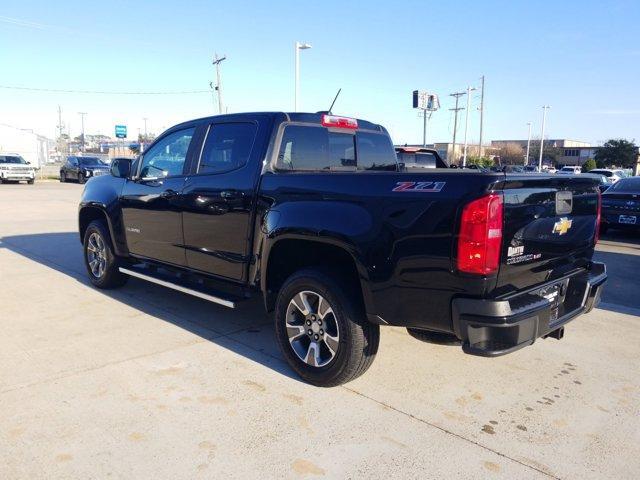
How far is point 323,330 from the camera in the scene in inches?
144

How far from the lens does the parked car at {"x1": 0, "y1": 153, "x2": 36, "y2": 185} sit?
28188 millimetres

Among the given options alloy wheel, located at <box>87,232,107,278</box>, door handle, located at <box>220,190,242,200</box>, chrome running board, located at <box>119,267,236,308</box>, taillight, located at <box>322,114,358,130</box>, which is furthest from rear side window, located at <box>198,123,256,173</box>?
alloy wheel, located at <box>87,232,107,278</box>

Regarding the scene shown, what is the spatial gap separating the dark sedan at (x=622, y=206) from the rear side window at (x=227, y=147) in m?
9.85

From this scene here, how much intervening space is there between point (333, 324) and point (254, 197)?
46.3 inches

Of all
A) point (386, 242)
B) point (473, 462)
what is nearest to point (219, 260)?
point (386, 242)

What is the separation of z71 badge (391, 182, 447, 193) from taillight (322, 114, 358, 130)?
1.63m

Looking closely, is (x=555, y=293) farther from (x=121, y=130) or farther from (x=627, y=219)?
(x=121, y=130)

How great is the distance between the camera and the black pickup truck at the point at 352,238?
293cm

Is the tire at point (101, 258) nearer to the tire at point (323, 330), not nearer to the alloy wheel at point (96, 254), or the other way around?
the alloy wheel at point (96, 254)

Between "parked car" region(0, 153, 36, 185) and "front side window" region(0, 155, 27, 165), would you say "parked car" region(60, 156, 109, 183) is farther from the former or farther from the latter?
"front side window" region(0, 155, 27, 165)

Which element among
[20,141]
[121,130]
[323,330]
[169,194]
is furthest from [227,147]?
[20,141]

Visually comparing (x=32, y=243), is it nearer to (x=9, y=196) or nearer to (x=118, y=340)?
(x=118, y=340)

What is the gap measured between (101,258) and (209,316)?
1.80 meters

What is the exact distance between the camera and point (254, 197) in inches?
159
